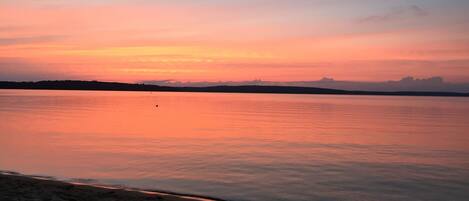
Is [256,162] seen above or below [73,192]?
below

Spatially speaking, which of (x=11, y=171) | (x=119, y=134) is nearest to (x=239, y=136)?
(x=119, y=134)

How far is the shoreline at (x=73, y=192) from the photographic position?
547 inches

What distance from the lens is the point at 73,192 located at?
49.6 feet

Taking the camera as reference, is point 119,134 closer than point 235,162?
No

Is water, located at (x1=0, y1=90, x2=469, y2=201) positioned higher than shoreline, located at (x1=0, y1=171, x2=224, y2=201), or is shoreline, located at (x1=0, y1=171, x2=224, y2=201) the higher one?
shoreline, located at (x1=0, y1=171, x2=224, y2=201)

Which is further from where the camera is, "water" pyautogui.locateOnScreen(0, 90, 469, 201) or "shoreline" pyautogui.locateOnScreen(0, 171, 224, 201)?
"water" pyautogui.locateOnScreen(0, 90, 469, 201)

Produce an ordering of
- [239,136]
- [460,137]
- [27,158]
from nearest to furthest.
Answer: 1. [27,158]
2. [239,136]
3. [460,137]

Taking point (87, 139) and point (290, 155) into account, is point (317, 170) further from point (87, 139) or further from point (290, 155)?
point (87, 139)

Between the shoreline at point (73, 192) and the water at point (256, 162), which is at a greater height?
the shoreline at point (73, 192)

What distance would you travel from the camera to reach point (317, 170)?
21.7m

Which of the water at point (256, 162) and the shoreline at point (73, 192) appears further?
the water at point (256, 162)

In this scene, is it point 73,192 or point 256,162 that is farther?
point 256,162

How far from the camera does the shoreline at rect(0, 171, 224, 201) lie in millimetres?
13898

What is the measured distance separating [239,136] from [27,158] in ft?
54.4
